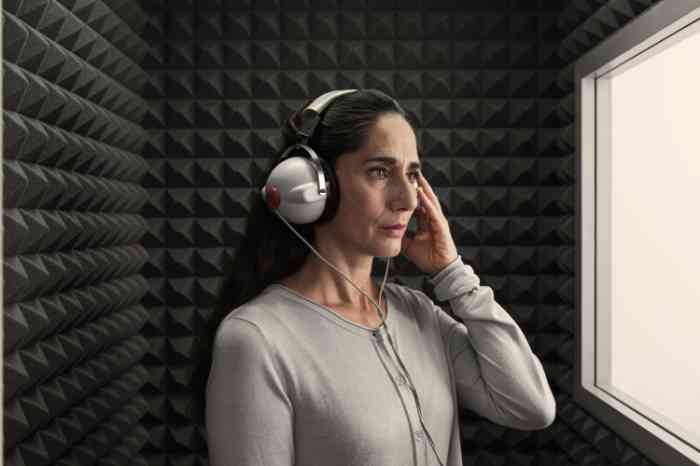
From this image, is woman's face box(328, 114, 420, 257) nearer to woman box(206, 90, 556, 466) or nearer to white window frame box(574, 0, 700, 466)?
woman box(206, 90, 556, 466)

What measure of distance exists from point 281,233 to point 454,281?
0.33m

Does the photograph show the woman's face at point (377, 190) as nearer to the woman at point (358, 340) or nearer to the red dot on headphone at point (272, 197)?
the woman at point (358, 340)

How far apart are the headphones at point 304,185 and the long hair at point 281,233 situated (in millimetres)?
21

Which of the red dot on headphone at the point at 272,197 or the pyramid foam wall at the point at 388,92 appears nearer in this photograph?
the red dot on headphone at the point at 272,197

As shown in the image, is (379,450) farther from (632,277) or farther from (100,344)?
Answer: (632,277)

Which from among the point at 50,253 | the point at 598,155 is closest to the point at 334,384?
the point at 50,253

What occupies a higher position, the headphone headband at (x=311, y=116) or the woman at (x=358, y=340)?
the headphone headband at (x=311, y=116)

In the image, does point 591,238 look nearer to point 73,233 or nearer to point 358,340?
point 358,340

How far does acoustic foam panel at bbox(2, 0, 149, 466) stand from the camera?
129 cm

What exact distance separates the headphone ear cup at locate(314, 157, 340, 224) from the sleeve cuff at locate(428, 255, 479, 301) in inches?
9.2

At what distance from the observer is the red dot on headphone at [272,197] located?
3.55 feet

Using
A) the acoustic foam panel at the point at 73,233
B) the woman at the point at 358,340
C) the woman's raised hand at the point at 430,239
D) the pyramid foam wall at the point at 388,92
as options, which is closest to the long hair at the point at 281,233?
the woman at the point at 358,340

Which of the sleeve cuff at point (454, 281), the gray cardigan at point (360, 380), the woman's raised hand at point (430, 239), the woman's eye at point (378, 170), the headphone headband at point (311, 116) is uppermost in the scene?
the headphone headband at point (311, 116)

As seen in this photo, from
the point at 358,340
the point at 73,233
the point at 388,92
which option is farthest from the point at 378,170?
the point at 388,92
